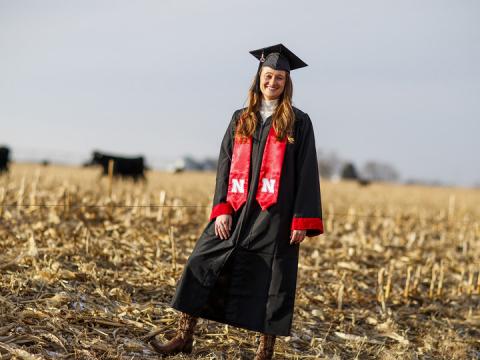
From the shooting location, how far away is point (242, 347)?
4.51m

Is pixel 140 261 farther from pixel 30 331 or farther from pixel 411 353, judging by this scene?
pixel 411 353

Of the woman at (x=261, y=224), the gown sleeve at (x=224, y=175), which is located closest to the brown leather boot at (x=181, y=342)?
the woman at (x=261, y=224)

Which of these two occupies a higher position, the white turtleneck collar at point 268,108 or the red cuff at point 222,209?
the white turtleneck collar at point 268,108

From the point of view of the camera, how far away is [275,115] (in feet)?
12.9

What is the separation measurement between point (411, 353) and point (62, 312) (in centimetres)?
312

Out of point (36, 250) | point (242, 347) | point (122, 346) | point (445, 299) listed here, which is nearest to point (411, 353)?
point (242, 347)

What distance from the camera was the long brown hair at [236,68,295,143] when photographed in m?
3.87

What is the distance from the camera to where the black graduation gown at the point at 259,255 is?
3834 millimetres

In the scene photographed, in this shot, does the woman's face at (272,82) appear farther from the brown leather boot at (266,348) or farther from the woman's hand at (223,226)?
the brown leather boot at (266,348)

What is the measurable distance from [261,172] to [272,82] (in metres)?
0.67

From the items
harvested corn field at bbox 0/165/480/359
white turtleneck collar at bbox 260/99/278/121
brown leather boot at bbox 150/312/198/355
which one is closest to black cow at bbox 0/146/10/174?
harvested corn field at bbox 0/165/480/359

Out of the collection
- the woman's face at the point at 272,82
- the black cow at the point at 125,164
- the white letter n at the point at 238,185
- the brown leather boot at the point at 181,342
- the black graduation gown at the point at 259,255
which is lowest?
the brown leather boot at the point at 181,342

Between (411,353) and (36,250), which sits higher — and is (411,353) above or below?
below

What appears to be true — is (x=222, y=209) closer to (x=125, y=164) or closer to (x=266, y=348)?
(x=266, y=348)
